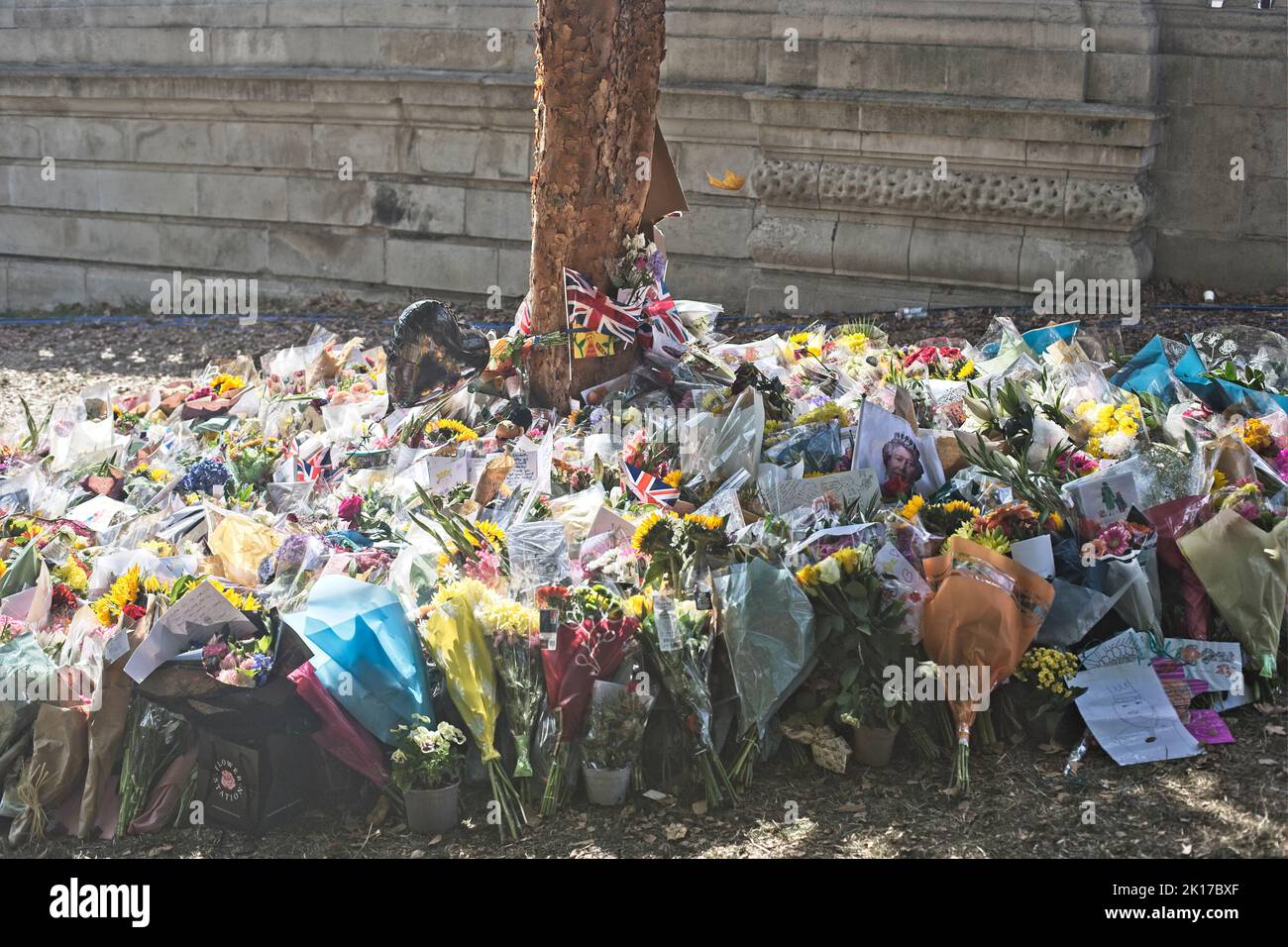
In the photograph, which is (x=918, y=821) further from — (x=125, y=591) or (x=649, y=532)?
(x=125, y=591)

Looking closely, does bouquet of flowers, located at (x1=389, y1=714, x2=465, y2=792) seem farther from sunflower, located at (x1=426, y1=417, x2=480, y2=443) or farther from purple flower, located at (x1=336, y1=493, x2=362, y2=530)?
sunflower, located at (x1=426, y1=417, x2=480, y2=443)

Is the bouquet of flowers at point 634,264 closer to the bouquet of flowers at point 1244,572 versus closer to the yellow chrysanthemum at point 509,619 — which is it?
the yellow chrysanthemum at point 509,619

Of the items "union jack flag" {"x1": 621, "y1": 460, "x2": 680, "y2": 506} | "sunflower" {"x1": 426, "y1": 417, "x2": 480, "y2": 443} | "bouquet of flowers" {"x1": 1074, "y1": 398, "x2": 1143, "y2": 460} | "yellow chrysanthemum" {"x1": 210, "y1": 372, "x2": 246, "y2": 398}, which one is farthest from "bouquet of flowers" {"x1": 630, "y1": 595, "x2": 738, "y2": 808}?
"yellow chrysanthemum" {"x1": 210, "y1": 372, "x2": 246, "y2": 398}

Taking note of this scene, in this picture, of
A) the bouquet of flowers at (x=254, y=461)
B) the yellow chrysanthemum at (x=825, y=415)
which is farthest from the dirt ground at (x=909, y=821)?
the bouquet of flowers at (x=254, y=461)

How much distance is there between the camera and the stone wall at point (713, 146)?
8.45 metres

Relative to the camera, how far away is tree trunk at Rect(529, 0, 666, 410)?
618cm

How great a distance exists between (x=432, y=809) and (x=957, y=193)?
615cm

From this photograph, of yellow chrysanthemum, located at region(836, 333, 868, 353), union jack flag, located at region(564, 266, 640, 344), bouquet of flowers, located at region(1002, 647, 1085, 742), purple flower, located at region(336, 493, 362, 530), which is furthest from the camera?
yellow chrysanthemum, located at region(836, 333, 868, 353)

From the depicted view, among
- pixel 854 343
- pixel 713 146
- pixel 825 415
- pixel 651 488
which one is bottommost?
pixel 651 488

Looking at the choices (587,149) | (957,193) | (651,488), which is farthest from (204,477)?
(957,193)

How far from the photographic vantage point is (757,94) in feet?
30.4

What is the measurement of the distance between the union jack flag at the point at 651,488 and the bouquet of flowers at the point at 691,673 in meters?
1.12

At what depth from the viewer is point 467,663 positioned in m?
4.24

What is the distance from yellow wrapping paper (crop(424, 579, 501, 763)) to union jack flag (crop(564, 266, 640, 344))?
2.54 metres
